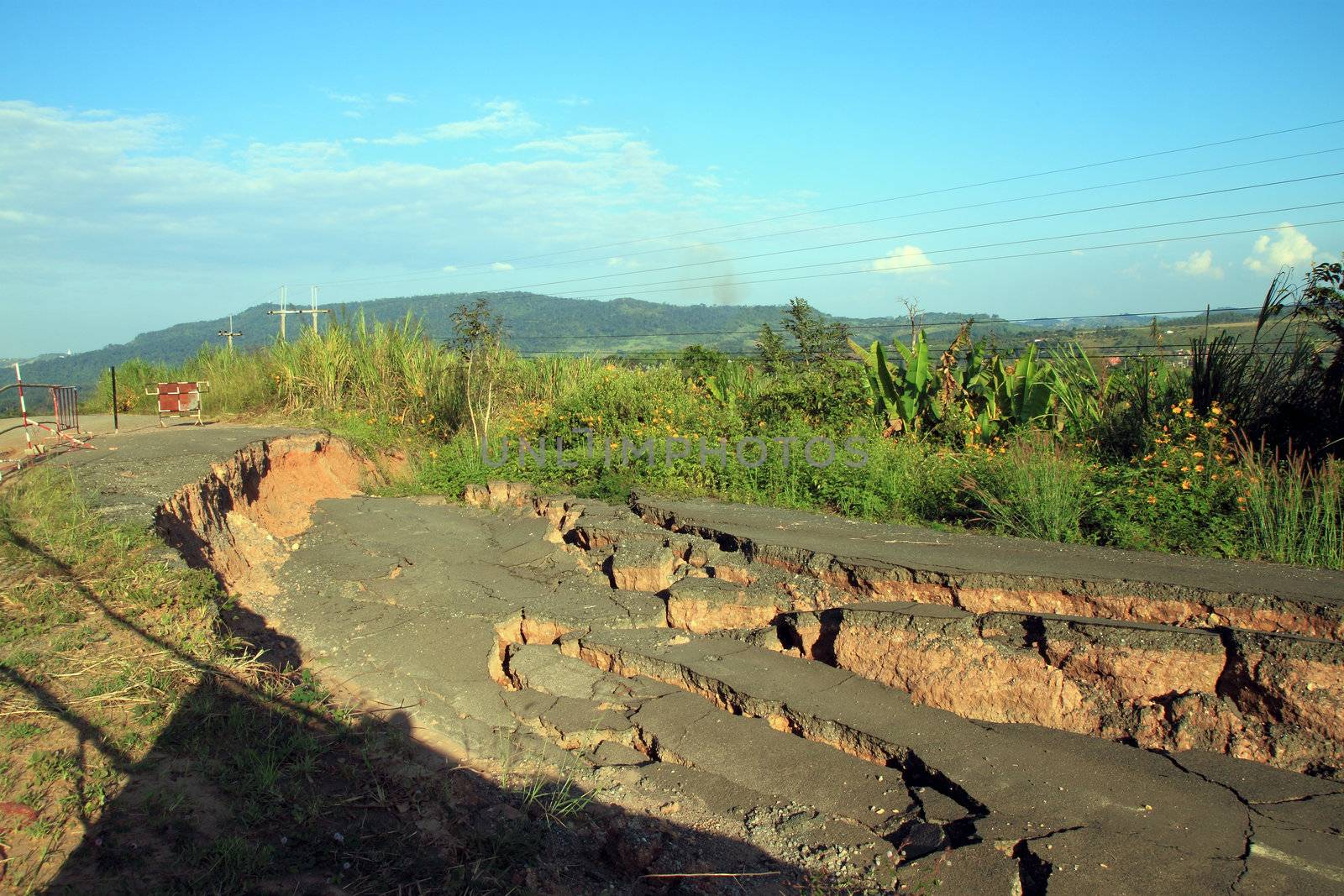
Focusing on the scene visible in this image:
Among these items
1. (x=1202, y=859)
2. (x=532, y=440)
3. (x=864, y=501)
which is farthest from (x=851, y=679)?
(x=532, y=440)

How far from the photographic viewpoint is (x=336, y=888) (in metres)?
3.19

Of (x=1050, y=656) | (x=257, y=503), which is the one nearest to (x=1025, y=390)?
(x=1050, y=656)

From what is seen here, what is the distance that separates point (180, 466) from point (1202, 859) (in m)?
8.56

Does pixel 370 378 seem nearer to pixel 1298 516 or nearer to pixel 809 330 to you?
pixel 809 330

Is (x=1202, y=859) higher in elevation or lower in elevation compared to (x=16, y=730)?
lower

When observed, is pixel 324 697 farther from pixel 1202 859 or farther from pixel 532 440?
pixel 532 440

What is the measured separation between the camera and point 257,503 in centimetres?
931

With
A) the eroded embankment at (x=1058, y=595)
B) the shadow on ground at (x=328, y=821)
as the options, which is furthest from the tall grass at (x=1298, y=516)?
the shadow on ground at (x=328, y=821)

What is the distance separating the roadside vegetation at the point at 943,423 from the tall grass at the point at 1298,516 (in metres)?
0.02

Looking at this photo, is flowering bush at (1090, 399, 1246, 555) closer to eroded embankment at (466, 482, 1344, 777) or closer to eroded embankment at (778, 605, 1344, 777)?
eroded embankment at (466, 482, 1344, 777)

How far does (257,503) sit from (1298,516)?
363 inches

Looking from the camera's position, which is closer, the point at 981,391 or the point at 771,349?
the point at 981,391

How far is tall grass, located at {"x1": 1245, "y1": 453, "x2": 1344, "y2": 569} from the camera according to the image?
19.1 feet

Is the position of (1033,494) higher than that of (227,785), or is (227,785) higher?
(1033,494)
